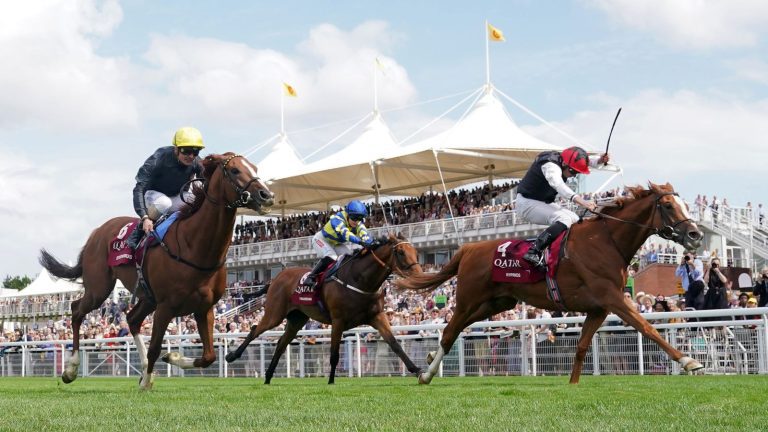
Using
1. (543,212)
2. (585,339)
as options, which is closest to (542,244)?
(543,212)

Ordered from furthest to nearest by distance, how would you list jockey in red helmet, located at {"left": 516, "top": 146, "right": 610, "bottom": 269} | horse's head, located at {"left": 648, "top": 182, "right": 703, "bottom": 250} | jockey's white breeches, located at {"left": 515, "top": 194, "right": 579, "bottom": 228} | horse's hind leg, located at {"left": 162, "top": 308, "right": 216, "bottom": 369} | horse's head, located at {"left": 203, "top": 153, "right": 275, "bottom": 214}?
jockey's white breeches, located at {"left": 515, "top": 194, "right": 579, "bottom": 228} → jockey in red helmet, located at {"left": 516, "top": 146, "right": 610, "bottom": 269} → horse's hind leg, located at {"left": 162, "top": 308, "right": 216, "bottom": 369} → horse's head, located at {"left": 648, "top": 182, "right": 703, "bottom": 250} → horse's head, located at {"left": 203, "top": 153, "right": 275, "bottom": 214}

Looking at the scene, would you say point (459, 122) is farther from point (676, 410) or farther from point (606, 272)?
point (676, 410)

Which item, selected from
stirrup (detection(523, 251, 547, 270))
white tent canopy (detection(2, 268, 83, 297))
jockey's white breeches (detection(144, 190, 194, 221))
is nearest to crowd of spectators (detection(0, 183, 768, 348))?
white tent canopy (detection(2, 268, 83, 297))

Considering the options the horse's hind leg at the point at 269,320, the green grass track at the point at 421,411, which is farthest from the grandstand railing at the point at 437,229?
the green grass track at the point at 421,411

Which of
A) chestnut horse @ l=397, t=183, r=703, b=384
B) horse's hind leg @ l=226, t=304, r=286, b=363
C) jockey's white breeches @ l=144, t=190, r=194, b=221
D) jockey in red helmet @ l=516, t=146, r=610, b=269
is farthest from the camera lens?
horse's hind leg @ l=226, t=304, r=286, b=363

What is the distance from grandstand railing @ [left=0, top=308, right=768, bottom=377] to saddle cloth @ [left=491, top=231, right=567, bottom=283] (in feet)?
10.6

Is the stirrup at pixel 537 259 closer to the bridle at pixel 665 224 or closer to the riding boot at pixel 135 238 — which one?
the bridle at pixel 665 224

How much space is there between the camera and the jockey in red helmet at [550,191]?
962 cm

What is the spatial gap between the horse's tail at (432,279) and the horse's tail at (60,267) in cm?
353

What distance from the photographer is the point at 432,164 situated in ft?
124

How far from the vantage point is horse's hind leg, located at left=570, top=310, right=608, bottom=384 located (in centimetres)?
936

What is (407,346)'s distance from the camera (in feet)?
52.1

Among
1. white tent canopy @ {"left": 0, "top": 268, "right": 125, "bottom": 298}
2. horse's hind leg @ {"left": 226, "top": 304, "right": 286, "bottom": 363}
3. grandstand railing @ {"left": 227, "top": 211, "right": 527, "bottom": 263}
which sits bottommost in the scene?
horse's hind leg @ {"left": 226, "top": 304, "right": 286, "bottom": 363}

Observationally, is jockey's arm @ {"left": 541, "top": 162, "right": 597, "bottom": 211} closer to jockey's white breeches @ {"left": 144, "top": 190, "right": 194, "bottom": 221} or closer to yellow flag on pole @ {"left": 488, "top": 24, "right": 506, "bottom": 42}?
jockey's white breeches @ {"left": 144, "top": 190, "right": 194, "bottom": 221}
